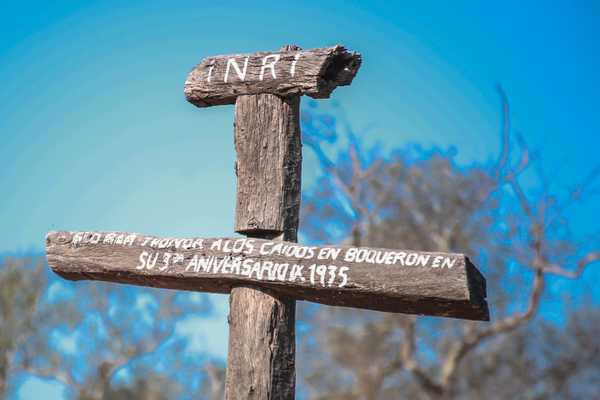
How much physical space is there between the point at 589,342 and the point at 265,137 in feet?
34.4

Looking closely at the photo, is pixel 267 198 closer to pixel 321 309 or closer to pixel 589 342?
pixel 321 309

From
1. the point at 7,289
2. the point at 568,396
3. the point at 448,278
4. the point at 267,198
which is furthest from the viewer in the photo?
the point at 7,289

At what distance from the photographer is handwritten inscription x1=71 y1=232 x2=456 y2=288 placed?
3.12m

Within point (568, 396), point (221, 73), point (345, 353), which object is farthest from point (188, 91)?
point (568, 396)

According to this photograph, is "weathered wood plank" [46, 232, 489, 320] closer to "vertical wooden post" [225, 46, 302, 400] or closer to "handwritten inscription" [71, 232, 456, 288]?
"handwritten inscription" [71, 232, 456, 288]

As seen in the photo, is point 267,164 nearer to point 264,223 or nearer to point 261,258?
point 264,223

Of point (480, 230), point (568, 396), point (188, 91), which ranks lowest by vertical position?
point (188, 91)

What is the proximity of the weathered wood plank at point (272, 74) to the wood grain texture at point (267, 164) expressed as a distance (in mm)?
72

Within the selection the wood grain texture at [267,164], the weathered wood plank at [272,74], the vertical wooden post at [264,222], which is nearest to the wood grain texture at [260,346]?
the vertical wooden post at [264,222]

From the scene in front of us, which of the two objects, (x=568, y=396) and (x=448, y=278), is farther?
(x=568, y=396)

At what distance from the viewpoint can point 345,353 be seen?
12.7 m

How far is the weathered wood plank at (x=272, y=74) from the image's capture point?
3545 millimetres

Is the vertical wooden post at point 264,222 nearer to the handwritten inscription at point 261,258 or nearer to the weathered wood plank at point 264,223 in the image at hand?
the weathered wood plank at point 264,223

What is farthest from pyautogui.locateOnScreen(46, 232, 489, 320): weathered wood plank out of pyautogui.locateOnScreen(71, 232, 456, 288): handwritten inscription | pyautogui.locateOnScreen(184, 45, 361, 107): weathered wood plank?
pyautogui.locateOnScreen(184, 45, 361, 107): weathered wood plank
